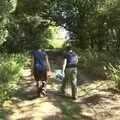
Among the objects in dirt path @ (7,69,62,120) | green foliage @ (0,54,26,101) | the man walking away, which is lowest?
dirt path @ (7,69,62,120)

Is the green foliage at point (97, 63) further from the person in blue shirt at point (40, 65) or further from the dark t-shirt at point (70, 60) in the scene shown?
the person in blue shirt at point (40, 65)

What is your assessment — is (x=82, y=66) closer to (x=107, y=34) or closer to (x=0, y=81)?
(x=107, y=34)

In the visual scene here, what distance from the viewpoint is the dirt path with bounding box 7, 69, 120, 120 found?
1177 centimetres

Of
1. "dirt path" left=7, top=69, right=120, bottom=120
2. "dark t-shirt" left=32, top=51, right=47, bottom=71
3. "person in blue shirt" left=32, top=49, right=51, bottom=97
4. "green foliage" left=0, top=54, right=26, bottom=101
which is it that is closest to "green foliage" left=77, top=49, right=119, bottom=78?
"dirt path" left=7, top=69, right=120, bottom=120

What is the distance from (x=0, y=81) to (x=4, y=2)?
552 cm

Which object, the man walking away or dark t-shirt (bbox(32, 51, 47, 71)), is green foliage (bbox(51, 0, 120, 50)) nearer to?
the man walking away

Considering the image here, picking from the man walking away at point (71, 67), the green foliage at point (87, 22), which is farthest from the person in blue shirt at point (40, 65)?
the green foliage at point (87, 22)

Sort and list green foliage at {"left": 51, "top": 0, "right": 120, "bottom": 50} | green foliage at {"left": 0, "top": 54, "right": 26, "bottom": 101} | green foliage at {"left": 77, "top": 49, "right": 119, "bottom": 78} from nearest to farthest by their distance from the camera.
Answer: green foliage at {"left": 0, "top": 54, "right": 26, "bottom": 101} < green foliage at {"left": 77, "top": 49, "right": 119, "bottom": 78} < green foliage at {"left": 51, "top": 0, "right": 120, "bottom": 50}

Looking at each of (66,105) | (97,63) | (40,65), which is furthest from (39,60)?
(97,63)

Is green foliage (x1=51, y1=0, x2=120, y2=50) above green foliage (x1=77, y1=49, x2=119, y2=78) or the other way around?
above

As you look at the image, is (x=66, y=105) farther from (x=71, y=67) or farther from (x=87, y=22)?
(x=87, y=22)

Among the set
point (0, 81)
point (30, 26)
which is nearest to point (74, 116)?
point (0, 81)

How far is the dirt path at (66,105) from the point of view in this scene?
11.8m

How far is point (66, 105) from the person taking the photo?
523 inches
